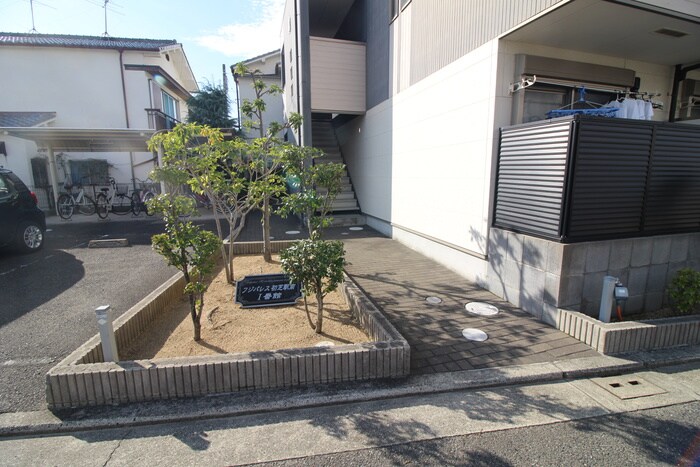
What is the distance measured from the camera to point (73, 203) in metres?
11.2

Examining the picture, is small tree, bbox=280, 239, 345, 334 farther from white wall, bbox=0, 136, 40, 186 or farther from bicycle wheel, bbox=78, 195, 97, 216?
white wall, bbox=0, 136, 40, 186

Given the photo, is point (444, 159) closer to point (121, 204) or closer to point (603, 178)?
point (603, 178)

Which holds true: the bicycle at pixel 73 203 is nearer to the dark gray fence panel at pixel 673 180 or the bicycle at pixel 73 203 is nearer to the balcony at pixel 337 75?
the balcony at pixel 337 75

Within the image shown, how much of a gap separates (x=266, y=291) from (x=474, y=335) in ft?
7.87

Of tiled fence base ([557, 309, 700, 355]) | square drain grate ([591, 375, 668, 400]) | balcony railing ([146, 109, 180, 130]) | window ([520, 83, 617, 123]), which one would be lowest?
square drain grate ([591, 375, 668, 400])

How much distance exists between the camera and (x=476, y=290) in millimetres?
4805

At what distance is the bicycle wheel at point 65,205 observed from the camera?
11.0 meters

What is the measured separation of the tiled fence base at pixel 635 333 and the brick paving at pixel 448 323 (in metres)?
0.13

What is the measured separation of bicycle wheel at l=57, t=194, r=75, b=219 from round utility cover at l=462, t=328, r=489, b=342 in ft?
42.2

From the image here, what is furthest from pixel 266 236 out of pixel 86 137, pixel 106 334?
pixel 86 137

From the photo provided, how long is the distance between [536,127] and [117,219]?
41.7ft

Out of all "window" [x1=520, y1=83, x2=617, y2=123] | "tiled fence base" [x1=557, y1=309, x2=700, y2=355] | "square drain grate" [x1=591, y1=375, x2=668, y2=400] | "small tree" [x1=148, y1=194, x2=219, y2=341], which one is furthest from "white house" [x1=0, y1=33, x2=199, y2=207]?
"square drain grate" [x1=591, y1=375, x2=668, y2=400]

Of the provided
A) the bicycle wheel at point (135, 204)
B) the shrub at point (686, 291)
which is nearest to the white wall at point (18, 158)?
the bicycle wheel at point (135, 204)

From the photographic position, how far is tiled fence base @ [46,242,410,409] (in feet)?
7.94
